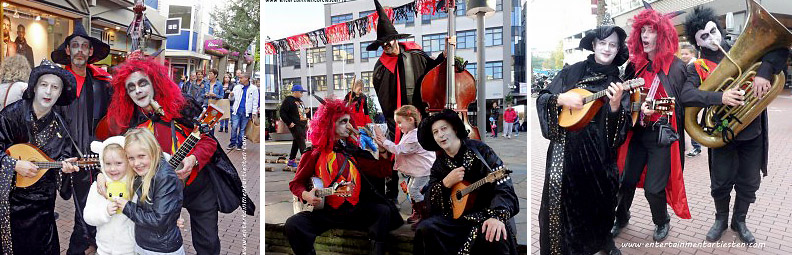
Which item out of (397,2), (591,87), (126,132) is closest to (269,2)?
(397,2)

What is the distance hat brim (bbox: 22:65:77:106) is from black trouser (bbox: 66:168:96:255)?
48cm

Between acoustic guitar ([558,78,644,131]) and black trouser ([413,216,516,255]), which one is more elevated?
acoustic guitar ([558,78,644,131])

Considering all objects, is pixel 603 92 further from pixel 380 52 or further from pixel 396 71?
pixel 380 52

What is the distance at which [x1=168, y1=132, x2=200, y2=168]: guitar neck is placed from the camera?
313cm

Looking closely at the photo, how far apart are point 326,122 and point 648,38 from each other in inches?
80.8

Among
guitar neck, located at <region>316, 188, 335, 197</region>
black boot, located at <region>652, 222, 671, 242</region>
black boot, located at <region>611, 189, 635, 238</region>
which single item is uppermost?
guitar neck, located at <region>316, 188, 335, 197</region>

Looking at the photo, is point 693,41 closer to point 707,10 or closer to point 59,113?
point 707,10

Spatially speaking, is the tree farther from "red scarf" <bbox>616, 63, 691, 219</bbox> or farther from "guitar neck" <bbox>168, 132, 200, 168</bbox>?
"red scarf" <bbox>616, 63, 691, 219</bbox>

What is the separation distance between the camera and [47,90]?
10.4 ft

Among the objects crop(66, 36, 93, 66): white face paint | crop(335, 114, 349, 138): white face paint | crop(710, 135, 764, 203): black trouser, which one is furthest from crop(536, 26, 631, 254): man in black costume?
crop(66, 36, 93, 66): white face paint

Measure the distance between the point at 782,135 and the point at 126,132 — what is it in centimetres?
402

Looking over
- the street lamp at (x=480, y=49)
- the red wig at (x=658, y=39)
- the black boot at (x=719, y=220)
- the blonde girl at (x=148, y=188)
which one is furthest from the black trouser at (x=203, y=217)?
the black boot at (x=719, y=220)

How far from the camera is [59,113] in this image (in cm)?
320

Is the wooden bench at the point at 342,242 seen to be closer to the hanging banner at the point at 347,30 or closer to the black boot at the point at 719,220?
the hanging banner at the point at 347,30
